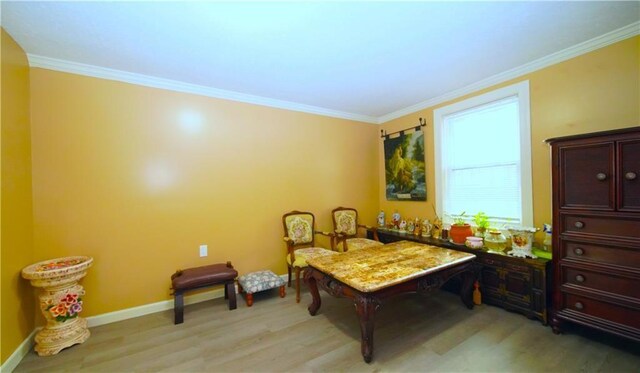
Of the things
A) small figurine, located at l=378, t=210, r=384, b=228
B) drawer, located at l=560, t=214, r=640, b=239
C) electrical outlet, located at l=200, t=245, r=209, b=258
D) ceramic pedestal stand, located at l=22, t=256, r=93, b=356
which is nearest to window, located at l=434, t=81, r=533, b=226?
drawer, located at l=560, t=214, r=640, b=239

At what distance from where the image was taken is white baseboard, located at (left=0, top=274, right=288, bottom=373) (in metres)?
1.82

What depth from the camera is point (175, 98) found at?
2.78 meters

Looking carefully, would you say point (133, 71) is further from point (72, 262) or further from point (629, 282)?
point (629, 282)

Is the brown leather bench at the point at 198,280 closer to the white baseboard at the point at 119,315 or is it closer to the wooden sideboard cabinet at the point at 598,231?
the white baseboard at the point at 119,315

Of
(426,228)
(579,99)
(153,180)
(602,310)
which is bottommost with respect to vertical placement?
(602,310)

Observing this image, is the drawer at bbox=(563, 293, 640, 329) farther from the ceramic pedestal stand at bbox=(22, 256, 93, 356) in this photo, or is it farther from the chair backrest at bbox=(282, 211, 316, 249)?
the ceramic pedestal stand at bbox=(22, 256, 93, 356)

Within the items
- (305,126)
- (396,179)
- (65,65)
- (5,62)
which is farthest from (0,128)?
(396,179)

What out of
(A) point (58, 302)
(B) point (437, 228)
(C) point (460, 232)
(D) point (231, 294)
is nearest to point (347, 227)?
(B) point (437, 228)

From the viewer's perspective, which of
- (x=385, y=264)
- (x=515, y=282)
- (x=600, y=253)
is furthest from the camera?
(x=515, y=282)

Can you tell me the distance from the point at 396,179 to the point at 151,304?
362 cm

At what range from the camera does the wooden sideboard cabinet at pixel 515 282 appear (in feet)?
7.25

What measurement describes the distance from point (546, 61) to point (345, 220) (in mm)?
2897

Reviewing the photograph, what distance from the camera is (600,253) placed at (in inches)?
73.4

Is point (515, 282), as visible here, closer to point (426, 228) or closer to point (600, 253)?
point (600, 253)
